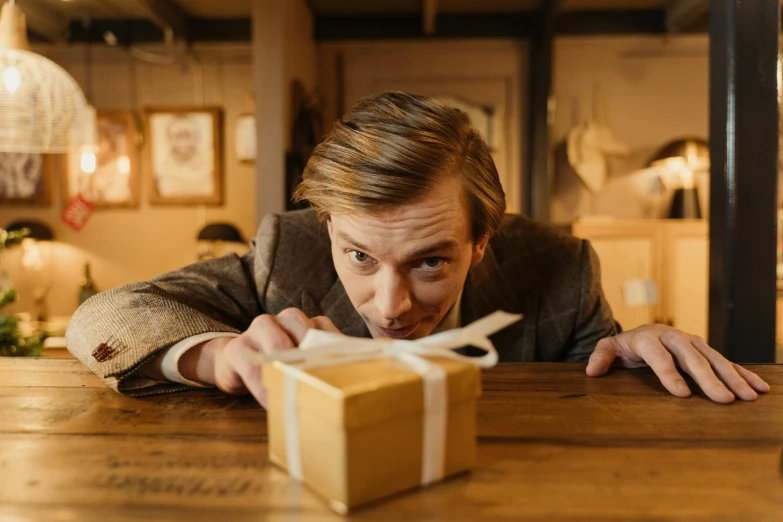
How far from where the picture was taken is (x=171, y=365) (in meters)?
0.90

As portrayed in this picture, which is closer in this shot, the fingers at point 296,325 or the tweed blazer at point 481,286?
the fingers at point 296,325

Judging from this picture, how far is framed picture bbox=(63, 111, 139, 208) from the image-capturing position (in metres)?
4.83

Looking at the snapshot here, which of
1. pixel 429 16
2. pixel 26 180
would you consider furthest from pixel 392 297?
pixel 26 180

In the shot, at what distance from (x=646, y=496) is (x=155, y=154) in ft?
16.0

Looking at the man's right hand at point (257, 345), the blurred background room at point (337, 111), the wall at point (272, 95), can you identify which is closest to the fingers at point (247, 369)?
the man's right hand at point (257, 345)

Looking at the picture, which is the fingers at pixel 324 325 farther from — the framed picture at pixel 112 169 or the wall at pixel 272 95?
the framed picture at pixel 112 169

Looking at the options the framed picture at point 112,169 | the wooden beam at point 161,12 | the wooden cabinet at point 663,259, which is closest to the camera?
the wooden beam at point 161,12

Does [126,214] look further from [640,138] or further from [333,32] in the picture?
[640,138]

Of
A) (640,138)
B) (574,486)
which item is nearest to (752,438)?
(574,486)

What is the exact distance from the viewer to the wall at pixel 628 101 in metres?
4.76

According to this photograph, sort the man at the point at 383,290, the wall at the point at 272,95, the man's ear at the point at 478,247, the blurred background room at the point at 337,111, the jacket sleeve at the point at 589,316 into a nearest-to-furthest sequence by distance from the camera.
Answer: the man at the point at 383,290 → the man's ear at the point at 478,247 → the jacket sleeve at the point at 589,316 → the wall at the point at 272,95 → the blurred background room at the point at 337,111

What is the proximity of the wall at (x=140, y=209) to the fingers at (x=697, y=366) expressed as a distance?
167 inches

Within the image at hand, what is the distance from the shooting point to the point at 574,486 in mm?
522

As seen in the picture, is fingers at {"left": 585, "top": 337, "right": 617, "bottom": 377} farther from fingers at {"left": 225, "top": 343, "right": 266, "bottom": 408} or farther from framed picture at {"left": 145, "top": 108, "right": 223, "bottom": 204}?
framed picture at {"left": 145, "top": 108, "right": 223, "bottom": 204}
